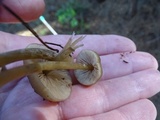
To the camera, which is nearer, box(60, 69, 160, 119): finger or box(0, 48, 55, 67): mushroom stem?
box(0, 48, 55, 67): mushroom stem

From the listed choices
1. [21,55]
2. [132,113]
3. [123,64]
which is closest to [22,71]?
[21,55]

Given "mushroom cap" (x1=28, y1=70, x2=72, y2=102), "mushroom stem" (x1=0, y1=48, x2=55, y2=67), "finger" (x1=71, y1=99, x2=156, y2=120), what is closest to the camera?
"mushroom stem" (x1=0, y1=48, x2=55, y2=67)

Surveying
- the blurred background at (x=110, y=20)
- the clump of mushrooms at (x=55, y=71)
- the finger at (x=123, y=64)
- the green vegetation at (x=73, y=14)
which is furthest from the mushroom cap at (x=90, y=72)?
the green vegetation at (x=73, y=14)

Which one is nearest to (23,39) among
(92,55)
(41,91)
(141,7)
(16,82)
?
(16,82)

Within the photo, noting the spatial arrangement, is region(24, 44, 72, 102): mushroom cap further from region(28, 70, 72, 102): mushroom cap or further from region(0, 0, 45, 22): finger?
region(0, 0, 45, 22): finger

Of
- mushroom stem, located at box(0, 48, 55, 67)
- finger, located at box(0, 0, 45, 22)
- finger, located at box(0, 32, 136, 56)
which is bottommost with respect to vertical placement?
finger, located at box(0, 32, 136, 56)

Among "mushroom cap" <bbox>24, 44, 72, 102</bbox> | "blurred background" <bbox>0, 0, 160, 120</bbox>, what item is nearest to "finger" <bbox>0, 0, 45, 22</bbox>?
"mushroom cap" <bbox>24, 44, 72, 102</bbox>

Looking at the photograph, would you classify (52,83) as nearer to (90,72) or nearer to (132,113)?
(90,72)
